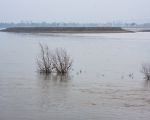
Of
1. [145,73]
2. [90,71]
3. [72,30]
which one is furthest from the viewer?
[72,30]

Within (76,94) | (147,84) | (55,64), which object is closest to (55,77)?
(55,64)

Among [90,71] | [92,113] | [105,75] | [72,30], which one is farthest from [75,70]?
[72,30]

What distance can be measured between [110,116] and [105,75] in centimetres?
1116

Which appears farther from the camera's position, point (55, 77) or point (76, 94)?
point (55, 77)

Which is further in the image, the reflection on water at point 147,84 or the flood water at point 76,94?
the reflection on water at point 147,84

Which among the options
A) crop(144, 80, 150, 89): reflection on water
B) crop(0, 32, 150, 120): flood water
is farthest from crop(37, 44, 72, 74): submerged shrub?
crop(144, 80, 150, 89): reflection on water

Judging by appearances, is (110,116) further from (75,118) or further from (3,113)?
(3,113)

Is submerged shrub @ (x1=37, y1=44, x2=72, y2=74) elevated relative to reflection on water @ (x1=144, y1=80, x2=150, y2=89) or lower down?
elevated

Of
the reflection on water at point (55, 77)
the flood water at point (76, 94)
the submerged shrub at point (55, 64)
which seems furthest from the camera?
the submerged shrub at point (55, 64)

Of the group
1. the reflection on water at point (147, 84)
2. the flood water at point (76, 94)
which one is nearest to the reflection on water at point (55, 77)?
the flood water at point (76, 94)

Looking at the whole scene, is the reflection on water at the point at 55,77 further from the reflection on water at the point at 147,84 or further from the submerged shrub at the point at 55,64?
the reflection on water at the point at 147,84

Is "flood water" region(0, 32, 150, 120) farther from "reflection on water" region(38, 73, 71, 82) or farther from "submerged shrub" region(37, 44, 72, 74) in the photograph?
"submerged shrub" region(37, 44, 72, 74)

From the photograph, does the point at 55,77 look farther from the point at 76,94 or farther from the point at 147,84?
the point at 76,94

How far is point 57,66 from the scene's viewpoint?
25344 millimetres
